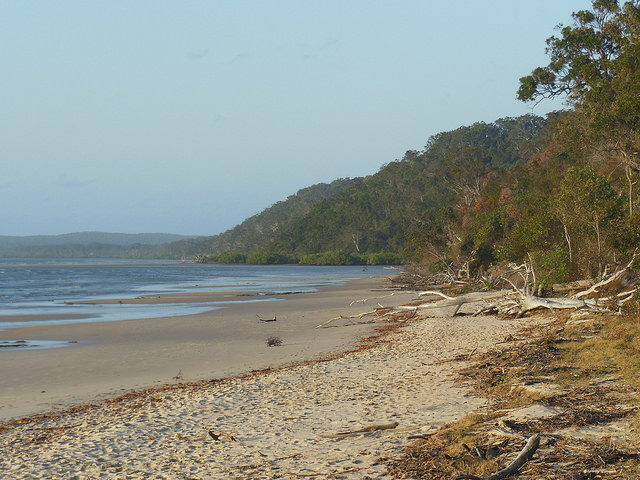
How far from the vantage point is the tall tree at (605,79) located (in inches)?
842

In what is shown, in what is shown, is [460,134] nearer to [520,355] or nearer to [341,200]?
[341,200]

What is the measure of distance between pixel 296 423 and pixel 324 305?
68.4ft

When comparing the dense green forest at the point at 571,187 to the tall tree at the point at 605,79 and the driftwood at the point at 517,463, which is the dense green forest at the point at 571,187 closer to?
the tall tree at the point at 605,79

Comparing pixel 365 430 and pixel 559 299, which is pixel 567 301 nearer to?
pixel 559 299

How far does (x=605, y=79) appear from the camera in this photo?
91.3 feet

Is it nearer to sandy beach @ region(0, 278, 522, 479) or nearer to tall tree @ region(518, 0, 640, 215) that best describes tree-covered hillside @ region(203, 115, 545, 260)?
tall tree @ region(518, 0, 640, 215)

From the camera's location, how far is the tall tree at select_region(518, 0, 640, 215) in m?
21.4

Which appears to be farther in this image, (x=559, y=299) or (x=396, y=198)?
(x=396, y=198)

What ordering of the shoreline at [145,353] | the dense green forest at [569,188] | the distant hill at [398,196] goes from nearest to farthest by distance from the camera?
the shoreline at [145,353]
the dense green forest at [569,188]
the distant hill at [398,196]

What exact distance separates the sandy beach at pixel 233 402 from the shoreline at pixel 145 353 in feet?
0.15

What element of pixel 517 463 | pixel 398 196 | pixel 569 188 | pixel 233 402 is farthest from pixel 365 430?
pixel 398 196

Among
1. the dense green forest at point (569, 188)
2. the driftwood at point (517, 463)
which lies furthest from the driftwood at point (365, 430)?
the dense green forest at point (569, 188)

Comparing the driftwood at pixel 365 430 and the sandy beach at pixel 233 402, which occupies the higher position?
the driftwood at pixel 365 430

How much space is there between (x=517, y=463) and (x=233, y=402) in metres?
4.62
